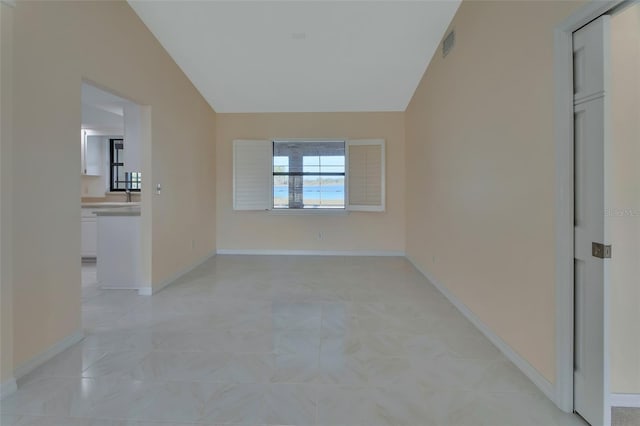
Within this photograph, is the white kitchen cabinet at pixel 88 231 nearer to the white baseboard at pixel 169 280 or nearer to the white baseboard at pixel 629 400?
the white baseboard at pixel 169 280

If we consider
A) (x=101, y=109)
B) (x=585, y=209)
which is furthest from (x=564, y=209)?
(x=101, y=109)

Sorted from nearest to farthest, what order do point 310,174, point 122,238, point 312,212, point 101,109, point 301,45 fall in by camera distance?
point 122,238
point 301,45
point 101,109
point 312,212
point 310,174

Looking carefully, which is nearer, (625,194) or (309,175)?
(625,194)

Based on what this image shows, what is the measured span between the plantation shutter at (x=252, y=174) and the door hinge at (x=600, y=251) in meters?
4.88

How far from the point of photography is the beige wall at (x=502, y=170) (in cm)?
185

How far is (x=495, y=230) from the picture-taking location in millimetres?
Result: 2439

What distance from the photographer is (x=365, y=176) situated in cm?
580

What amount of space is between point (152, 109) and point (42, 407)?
2.99m

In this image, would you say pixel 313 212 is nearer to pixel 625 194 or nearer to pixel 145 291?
pixel 145 291

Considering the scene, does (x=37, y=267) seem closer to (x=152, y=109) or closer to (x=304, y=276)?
(x=152, y=109)

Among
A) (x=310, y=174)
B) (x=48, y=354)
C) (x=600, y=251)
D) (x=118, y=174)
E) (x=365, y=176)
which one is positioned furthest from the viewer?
(x=118, y=174)

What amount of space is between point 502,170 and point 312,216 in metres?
3.98

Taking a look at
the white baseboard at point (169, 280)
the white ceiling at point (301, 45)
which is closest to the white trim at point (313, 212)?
the white baseboard at point (169, 280)

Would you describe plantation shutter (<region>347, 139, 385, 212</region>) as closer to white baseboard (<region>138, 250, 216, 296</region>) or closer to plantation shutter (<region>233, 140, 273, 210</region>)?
plantation shutter (<region>233, 140, 273, 210</region>)
